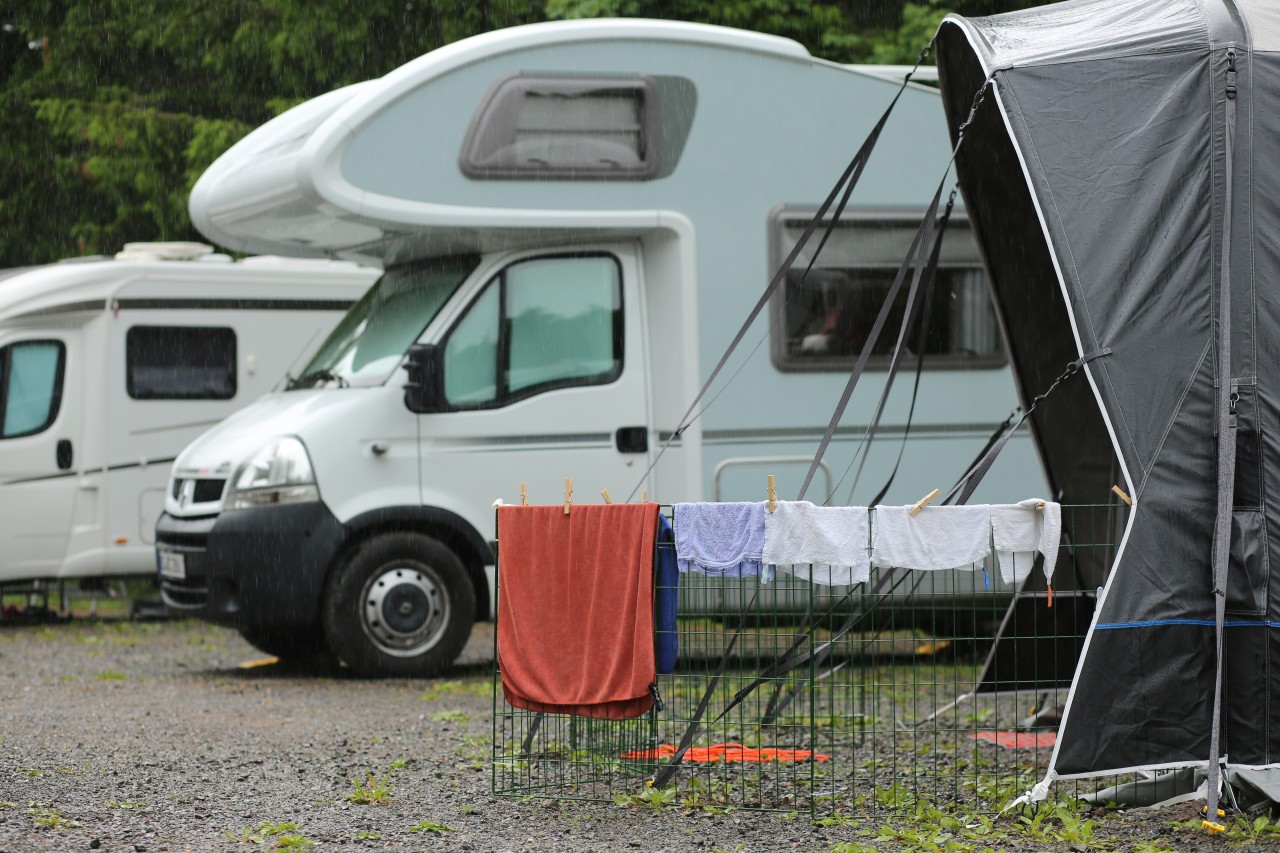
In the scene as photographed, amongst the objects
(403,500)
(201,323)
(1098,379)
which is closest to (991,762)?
(1098,379)

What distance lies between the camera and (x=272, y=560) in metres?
9.37

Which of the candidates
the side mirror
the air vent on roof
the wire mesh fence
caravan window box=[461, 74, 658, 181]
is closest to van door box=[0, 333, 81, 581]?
the air vent on roof

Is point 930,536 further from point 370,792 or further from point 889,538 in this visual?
point 370,792

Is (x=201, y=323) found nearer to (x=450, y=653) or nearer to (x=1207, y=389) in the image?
(x=450, y=653)

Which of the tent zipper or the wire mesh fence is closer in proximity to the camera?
the tent zipper

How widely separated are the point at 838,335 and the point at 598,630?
14.3 feet

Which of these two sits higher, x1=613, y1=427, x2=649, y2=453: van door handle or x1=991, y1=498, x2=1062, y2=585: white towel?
x1=613, y1=427, x2=649, y2=453: van door handle

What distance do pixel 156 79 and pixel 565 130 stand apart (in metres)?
11.1

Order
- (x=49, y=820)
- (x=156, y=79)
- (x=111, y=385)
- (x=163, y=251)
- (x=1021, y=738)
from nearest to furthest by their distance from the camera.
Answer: (x=49, y=820) → (x=1021, y=738) → (x=111, y=385) → (x=163, y=251) → (x=156, y=79)

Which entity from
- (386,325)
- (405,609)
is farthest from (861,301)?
(405,609)

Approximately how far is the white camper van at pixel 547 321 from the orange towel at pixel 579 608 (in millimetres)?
3548

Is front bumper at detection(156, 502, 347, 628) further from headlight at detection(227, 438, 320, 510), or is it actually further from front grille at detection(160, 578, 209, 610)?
front grille at detection(160, 578, 209, 610)

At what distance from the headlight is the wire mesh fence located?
218 centimetres

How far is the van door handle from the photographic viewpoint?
32.0 ft
